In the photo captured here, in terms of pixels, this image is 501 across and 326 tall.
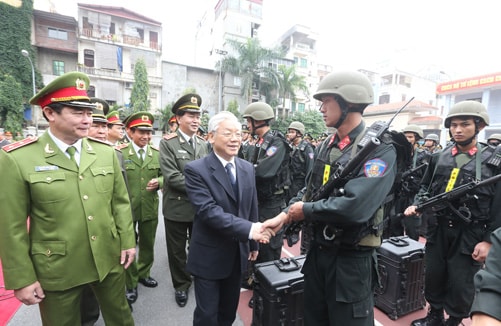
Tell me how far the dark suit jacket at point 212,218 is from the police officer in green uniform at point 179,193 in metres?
1.10

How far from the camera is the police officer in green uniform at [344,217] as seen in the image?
1.68m

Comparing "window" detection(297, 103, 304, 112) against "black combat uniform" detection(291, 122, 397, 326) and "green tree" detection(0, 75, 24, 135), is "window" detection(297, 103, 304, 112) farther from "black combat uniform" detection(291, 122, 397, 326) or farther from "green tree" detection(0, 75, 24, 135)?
"black combat uniform" detection(291, 122, 397, 326)

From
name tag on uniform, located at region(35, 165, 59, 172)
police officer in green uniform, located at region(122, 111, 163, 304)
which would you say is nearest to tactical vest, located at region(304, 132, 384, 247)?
name tag on uniform, located at region(35, 165, 59, 172)

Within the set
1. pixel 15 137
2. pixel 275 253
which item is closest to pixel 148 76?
pixel 15 137

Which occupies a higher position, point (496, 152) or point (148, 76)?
point (148, 76)

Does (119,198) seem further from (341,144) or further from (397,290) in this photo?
(397,290)

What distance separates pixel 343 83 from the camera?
1997mm

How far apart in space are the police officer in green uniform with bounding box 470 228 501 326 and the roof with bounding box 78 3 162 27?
34.1 meters

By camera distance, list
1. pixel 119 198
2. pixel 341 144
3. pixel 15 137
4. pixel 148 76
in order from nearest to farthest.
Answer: pixel 341 144 < pixel 119 198 < pixel 15 137 < pixel 148 76

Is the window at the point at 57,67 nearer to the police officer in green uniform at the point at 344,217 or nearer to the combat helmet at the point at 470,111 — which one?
the police officer in green uniform at the point at 344,217

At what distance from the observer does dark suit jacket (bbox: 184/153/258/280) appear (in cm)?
207

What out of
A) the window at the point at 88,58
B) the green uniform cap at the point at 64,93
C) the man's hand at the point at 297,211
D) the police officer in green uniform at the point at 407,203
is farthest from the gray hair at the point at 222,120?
the window at the point at 88,58

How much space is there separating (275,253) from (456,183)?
229cm

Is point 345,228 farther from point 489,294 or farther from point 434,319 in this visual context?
point 434,319
